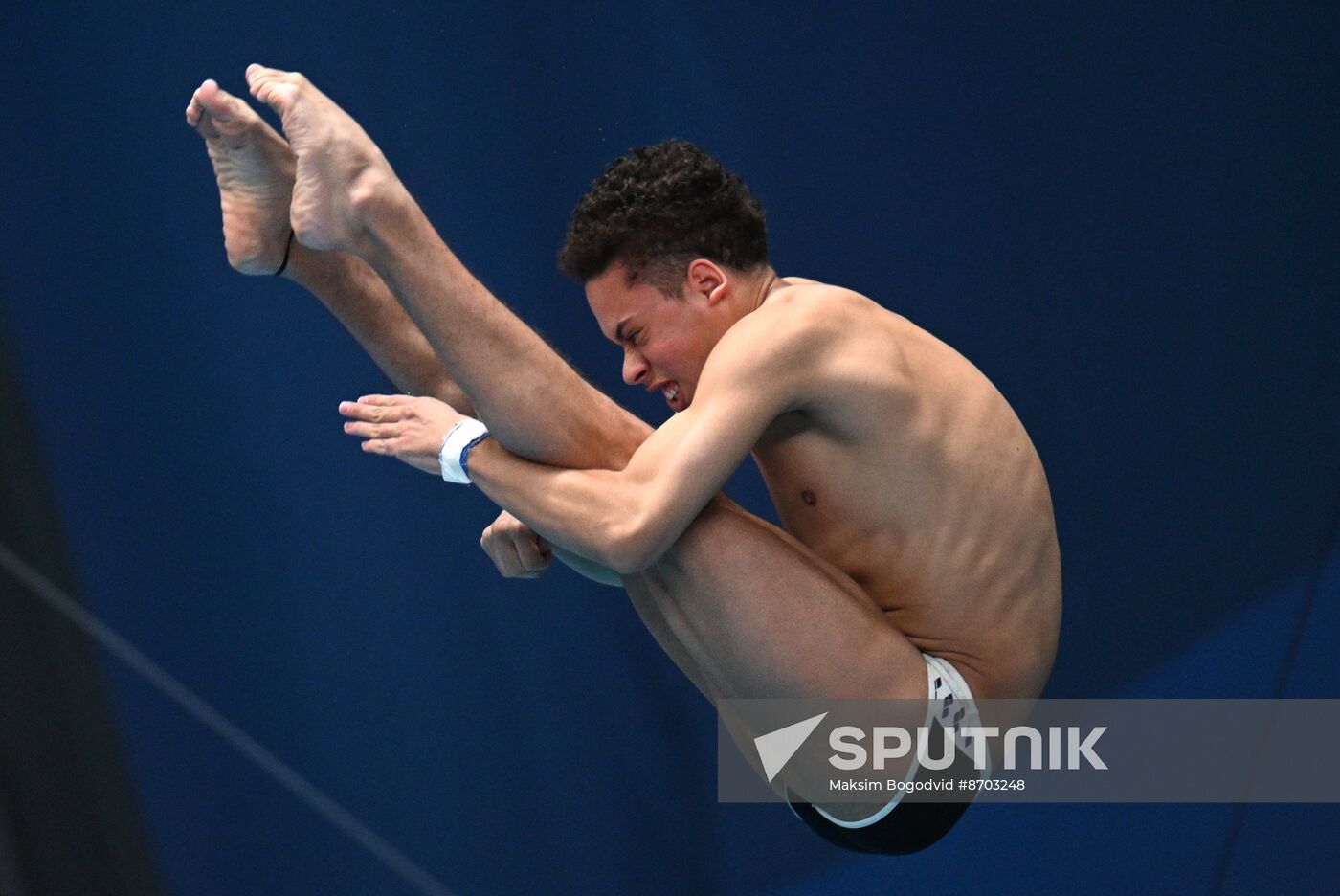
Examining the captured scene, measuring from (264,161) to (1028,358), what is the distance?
5.54 ft

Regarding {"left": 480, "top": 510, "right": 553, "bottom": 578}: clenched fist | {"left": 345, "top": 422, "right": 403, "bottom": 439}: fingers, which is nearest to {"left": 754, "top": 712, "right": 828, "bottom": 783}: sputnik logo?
{"left": 480, "top": 510, "right": 553, "bottom": 578}: clenched fist

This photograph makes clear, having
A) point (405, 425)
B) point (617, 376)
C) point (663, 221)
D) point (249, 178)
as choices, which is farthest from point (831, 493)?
point (617, 376)

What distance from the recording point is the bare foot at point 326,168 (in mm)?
1548

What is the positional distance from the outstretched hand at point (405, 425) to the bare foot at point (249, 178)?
25cm

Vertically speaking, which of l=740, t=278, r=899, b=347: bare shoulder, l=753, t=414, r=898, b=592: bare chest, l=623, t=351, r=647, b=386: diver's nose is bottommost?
l=753, t=414, r=898, b=592: bare chest

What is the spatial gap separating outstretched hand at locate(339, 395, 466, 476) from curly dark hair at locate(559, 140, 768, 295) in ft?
0.83

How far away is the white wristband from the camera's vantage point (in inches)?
65.2

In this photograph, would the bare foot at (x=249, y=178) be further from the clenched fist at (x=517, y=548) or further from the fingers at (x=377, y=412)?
the clenched fist at (x=517, y=548)

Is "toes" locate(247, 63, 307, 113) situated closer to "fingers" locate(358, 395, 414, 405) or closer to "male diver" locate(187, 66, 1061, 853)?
"male diver" locate(187, 66, 1061, 853)

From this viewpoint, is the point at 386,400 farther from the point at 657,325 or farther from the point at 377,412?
the point at 657,325

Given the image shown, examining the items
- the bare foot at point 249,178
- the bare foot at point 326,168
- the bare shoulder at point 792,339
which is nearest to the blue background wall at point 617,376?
the bare foot at point 249,178

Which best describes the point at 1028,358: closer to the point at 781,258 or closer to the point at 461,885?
the point at 781,258

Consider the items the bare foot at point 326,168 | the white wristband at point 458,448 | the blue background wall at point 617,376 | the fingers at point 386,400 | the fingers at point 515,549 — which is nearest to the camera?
the bare foot at point 326,168

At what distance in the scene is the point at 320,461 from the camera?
2523 millimetres
